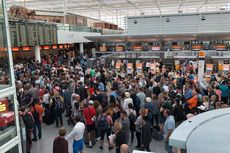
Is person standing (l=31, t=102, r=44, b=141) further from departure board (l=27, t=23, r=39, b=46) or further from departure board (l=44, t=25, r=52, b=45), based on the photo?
departure board (l=44, t=25, r=52, b=45)

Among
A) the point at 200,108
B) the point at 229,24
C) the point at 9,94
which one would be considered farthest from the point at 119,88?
the point at 229,24

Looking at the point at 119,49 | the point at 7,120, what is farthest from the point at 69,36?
the point at 7,120

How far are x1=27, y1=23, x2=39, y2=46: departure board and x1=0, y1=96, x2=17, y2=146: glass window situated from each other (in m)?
14.1

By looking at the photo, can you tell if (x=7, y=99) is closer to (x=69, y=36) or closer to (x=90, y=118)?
(x=90, y=118)

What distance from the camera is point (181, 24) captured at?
24.9 m

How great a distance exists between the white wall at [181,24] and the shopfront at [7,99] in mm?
21797

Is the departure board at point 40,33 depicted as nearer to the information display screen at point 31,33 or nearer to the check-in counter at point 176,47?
the information display screen at point 31,33

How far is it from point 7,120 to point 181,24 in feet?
74.1

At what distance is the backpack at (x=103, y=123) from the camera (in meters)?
7.16

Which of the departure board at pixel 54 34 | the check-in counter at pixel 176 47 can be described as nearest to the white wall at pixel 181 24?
the check-in counter at pixel 176 47

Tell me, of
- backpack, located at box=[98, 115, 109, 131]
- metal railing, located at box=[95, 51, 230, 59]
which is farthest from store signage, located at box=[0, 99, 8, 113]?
metal railing, located at box=[95, 51, 230, 59]

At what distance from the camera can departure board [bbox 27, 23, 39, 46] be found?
18.2 m

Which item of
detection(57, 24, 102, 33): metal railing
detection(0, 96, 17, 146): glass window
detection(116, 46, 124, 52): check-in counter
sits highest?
detection(57, 24, 102, 33): metal railing

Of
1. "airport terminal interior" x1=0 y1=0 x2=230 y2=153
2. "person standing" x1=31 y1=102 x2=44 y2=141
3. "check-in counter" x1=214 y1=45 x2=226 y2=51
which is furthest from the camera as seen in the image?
"check-in counter" x1=214 y1=45 x2=226 y2=51
